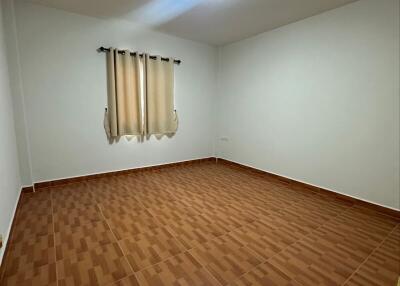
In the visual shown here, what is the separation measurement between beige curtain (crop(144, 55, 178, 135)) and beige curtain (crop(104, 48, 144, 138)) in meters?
0.16

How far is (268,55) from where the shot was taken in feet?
12.5

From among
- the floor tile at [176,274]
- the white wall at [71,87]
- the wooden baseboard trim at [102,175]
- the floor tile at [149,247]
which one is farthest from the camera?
the wooden baseboard trim at [102,175]

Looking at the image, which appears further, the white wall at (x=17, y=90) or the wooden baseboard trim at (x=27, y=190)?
the wooden baseboard trim at (x=27, y=190)

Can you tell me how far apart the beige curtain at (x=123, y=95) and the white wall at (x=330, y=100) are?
2.04 metres

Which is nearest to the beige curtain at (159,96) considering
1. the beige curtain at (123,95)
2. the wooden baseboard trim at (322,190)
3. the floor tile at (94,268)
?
the beige curtain at (123,95)

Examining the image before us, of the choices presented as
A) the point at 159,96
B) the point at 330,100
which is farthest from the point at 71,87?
the point at 330,100

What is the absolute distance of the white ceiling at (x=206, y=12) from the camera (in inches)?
111

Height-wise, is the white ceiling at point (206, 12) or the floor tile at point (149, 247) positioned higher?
the white ceiling at point (206, 12)

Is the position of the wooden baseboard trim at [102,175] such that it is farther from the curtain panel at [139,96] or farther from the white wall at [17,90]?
the curtain panel at [139,96]

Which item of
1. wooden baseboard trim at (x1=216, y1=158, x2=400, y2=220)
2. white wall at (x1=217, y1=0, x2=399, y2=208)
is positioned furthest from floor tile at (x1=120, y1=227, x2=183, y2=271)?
white wall at (x1=217, y1=0, x2=399, y2=208)

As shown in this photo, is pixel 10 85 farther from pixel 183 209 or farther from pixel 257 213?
pixel 257 213

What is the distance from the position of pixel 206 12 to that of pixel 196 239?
2969mm

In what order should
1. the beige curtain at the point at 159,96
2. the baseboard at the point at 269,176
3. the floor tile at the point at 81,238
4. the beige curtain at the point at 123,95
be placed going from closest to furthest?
the floor tile at the point at 81,238
the baseboard at the point at 269,176
the beige curtain at the point at 123,95
the beige curtain at the point at 159,96

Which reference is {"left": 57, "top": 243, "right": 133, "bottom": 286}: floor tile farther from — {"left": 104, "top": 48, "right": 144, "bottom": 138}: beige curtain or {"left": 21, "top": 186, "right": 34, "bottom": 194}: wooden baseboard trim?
{"left": 104, "top": 48, "right": 144, "bottom": 138}: beige curtain
